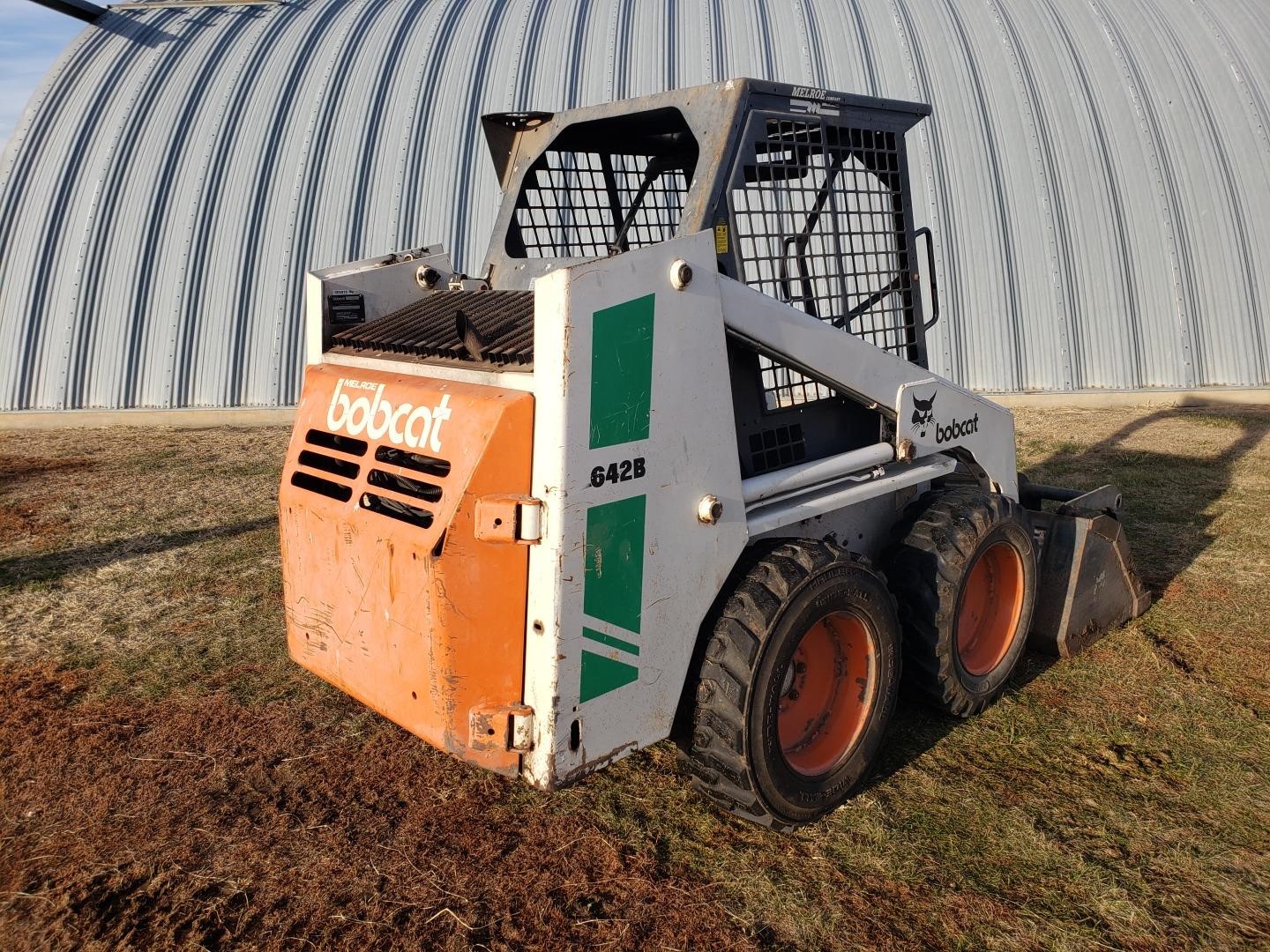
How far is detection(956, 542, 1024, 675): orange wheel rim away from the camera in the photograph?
15.3ft

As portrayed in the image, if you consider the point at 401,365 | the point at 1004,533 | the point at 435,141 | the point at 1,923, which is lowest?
the point at 1,923

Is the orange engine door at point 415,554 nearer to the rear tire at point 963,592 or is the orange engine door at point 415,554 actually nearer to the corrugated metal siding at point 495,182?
the rear tire at point 963,592

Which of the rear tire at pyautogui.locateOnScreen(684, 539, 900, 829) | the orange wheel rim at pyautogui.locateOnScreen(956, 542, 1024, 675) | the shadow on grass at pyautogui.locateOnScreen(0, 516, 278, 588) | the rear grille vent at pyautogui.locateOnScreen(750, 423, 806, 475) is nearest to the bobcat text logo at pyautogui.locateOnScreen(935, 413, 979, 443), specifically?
the orange wheel rim at pyautogui.locateOnScreen(956, 542, 1024, 675)

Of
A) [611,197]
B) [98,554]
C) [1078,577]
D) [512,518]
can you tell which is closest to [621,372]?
[512,518]

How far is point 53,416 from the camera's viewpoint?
1227 centimetres

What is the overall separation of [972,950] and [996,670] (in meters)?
1.80

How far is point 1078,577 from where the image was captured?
16.6ft

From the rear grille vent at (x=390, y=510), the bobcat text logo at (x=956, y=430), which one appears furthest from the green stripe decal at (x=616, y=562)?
the bobcat text logo at (x=956, y=430)

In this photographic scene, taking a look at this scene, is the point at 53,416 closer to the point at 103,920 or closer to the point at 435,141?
the point at 435,141

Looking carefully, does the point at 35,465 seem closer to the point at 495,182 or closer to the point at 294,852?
the point at 495,182

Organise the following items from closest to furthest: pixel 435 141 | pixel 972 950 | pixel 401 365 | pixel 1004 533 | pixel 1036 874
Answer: pixel 972 950
pixel 1036 874
pixel 401 365
pixel 1004 533
pixel 435 141

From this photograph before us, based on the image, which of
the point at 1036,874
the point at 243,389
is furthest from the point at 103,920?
the point at 243,389

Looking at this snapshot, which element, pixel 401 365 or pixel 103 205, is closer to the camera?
pixel 401 365

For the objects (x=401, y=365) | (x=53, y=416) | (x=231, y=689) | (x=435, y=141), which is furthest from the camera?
(x=435, y=141)
